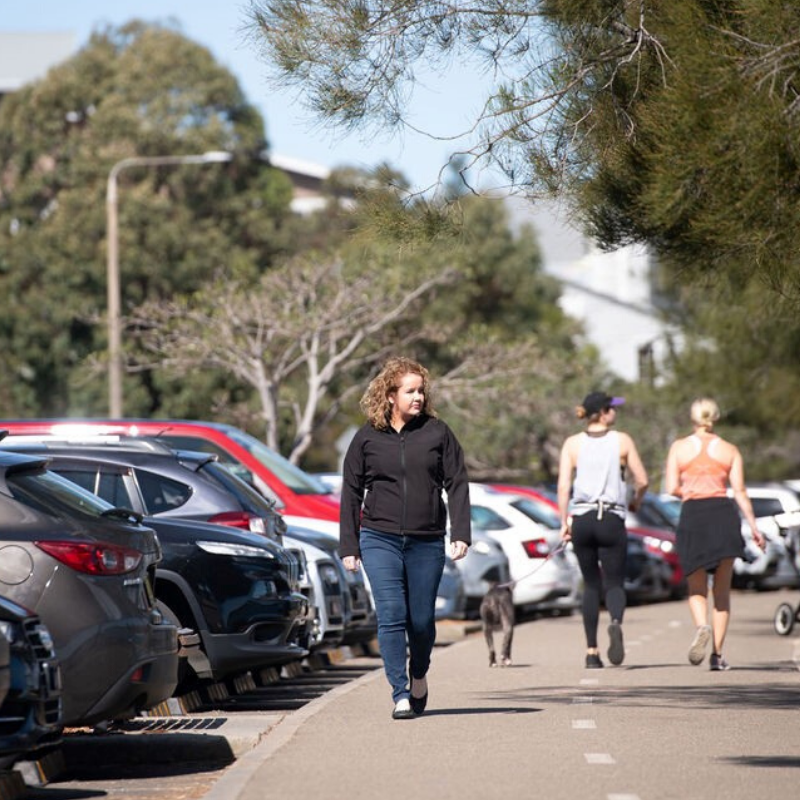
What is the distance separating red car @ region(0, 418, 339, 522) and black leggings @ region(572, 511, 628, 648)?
2236 mm

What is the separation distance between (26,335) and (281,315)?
14038 mm

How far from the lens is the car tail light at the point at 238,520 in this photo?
1198 cm

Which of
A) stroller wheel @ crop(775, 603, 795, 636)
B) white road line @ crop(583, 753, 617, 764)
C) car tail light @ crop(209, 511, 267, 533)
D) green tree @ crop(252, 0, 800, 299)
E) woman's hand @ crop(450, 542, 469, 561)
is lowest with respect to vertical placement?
stroller wheel @ crop(775, 603, 795, 636)

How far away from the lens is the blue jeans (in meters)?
10.1

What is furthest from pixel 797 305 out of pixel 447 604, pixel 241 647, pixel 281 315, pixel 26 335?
pixel 26 335

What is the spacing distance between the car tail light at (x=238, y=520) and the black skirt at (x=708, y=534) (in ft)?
11.0

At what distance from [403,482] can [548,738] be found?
1.56 m

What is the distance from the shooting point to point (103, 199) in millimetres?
42594

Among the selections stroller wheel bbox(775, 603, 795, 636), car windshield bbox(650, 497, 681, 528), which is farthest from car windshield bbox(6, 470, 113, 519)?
car windshield bbox(650, 497, 681, 528)

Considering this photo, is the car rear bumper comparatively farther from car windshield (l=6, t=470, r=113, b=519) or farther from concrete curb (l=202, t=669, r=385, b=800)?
car windshield (l=6, t=470, r=113, b=519)

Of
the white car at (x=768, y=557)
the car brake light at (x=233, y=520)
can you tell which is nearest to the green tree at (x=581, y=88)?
the car brake light at (x=233, y=520)

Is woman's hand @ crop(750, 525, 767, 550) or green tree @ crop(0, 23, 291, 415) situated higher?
green tree @ crop(0, 23, 291, 415)

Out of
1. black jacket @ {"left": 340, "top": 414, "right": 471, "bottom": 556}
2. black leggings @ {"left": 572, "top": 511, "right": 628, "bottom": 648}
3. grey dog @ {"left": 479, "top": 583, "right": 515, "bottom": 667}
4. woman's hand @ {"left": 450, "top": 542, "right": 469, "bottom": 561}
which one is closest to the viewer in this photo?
woman's hand @ {"left": 450, "top": 542, "right": 469, "bottom": 561}

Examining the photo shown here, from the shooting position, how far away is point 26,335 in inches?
1641
